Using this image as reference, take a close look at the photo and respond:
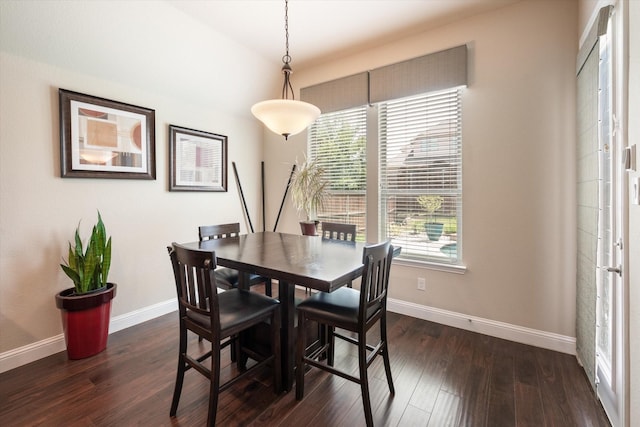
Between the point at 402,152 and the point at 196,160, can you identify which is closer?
the point at 402,152

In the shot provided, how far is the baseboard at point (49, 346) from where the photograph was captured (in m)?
2.10

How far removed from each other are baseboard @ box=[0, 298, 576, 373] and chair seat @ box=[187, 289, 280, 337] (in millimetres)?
1460

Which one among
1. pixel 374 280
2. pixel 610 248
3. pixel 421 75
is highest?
pixel 421 75

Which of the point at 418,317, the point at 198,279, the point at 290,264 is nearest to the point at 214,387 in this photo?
the point at 198,279

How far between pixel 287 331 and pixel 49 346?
1.97 metres

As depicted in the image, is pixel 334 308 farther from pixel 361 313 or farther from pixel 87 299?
pixel 87 299

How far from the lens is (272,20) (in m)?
2.71

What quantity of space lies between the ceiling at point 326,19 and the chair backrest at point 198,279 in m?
2.17

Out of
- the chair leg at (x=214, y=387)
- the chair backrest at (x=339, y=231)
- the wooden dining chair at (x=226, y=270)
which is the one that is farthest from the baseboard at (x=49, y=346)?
the chair backrest at (x=339, y=231)

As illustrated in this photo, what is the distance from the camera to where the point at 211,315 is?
1521 mm

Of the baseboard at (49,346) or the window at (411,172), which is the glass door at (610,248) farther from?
the baseboard at (49,346)

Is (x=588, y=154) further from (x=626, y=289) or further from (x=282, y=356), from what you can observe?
(x=282, y=356)

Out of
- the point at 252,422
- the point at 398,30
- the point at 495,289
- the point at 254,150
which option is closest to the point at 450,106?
the point at 398,30

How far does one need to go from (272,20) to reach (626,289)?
315 cm
